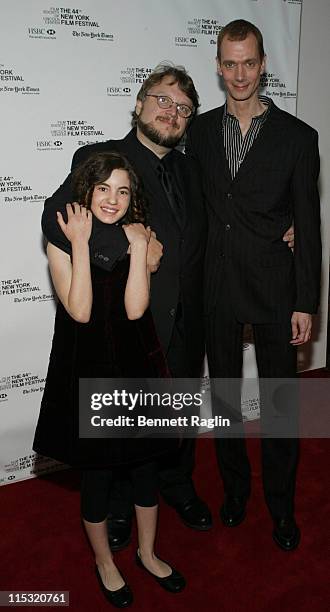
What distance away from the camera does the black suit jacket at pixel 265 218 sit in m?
2.32

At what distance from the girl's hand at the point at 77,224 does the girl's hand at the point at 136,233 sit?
13cm

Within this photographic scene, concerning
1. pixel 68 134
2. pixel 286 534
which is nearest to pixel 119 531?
pixel 286 534

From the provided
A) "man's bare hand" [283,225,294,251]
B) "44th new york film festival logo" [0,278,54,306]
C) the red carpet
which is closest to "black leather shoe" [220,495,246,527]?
the red carpet

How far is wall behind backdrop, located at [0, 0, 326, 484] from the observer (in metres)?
2.77

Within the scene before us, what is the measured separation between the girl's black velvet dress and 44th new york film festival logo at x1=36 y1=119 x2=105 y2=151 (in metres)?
1.11

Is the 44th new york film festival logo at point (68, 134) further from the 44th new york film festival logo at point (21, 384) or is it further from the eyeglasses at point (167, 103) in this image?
the 44th new york film festival logo at point (21, 384)

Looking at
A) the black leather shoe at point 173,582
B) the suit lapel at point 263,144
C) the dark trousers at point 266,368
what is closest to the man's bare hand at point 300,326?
the dark trousers at point 266,368

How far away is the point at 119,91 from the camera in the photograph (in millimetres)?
3008

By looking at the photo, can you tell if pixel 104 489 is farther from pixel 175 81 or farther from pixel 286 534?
pixel 175 81

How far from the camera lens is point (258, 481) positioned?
310 cm

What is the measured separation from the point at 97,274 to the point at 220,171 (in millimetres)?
729

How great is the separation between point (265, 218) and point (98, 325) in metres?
0.80

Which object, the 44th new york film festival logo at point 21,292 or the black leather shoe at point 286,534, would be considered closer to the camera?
the black leather shoe at point 286,534

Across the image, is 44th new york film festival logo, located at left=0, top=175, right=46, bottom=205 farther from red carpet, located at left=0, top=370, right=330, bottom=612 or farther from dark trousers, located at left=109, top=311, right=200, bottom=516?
red carpet, located at left=0, top=370, right=330, bottom=612
